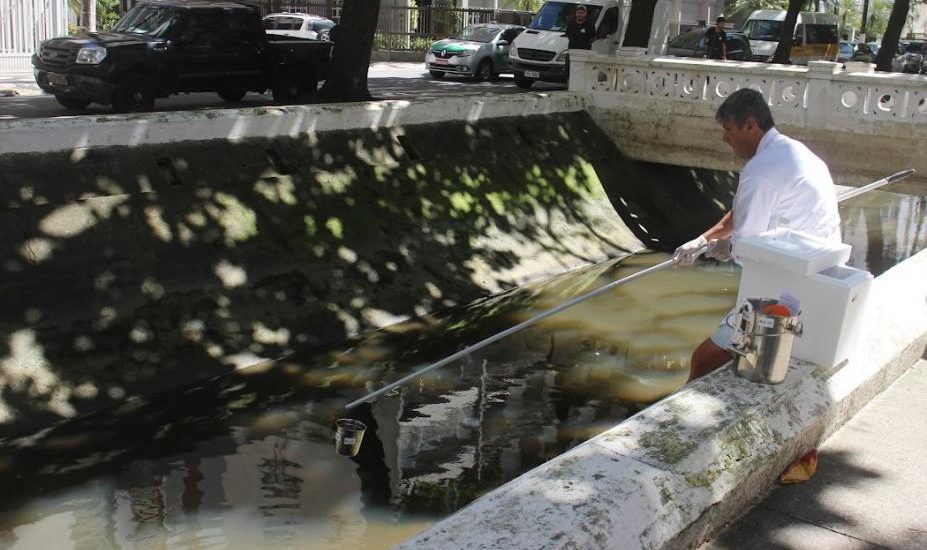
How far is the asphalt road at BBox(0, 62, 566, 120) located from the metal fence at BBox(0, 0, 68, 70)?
0.63m

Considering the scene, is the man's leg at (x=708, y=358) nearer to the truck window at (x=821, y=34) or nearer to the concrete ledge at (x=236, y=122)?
the concrete ledge at (x=236, y=122)

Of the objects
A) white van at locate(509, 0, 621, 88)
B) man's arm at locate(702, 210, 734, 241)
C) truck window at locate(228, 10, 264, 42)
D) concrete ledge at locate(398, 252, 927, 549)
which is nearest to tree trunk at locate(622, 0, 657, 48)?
white van at locate(509, 0, 621, 88)

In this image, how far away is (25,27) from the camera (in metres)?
21.6

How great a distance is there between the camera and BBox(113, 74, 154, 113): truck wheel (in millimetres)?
15383

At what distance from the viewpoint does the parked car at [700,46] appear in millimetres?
27481

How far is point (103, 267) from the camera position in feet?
32.4

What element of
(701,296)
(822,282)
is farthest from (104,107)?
(822,282)

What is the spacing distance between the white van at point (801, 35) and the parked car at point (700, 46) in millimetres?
3815

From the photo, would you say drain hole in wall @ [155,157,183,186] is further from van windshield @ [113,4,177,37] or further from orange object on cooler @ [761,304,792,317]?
orange object on cooler @ [761,304,792,317]

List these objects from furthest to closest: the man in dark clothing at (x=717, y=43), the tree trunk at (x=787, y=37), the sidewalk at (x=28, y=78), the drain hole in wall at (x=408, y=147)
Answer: the tree trunk at (x=787, y=37) → the man in dark clothing at (x=717, y=43) → the sidewalk at (x=28, y=78) → the drain hole in wall at (x=408, y=147)

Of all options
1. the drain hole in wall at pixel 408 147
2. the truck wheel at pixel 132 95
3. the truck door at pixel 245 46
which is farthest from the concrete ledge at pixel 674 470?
the truck door at pixel 245 46

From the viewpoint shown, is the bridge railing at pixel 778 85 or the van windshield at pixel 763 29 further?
the van windshield at pixel 763 29

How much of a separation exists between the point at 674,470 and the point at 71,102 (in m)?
14.2

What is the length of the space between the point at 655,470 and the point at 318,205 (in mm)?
9046
